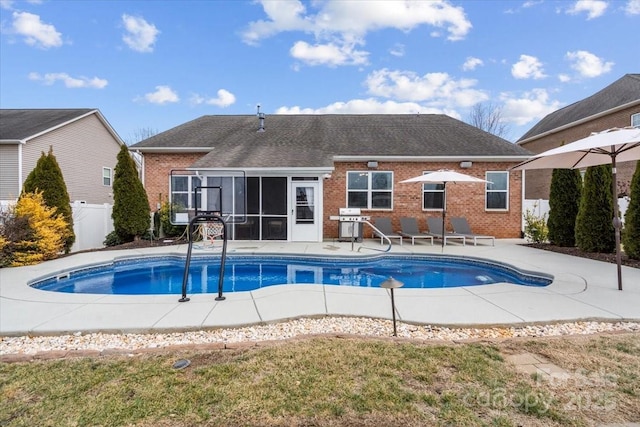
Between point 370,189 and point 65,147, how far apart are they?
16.0 meters

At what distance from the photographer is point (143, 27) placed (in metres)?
14.6

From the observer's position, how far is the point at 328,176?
41.5ft

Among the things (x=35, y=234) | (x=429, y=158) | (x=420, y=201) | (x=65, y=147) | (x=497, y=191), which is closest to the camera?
(x=35, y=234)

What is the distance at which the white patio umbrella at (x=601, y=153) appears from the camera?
5384 mm

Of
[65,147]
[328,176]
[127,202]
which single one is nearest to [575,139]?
[328,176]

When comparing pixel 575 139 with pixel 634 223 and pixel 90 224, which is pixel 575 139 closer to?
pixel 634 223

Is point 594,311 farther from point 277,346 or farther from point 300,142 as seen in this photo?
point 300,142

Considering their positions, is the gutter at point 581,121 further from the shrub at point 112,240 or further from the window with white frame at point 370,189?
the shrub at point 112,240

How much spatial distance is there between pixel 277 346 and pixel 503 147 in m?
13.7

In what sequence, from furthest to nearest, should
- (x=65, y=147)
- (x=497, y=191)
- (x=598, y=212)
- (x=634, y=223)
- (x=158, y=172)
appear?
(x=65, y=147), (x=158, y=172), (x=497, y=191), (x=598, y=212), (x=634, y=223)

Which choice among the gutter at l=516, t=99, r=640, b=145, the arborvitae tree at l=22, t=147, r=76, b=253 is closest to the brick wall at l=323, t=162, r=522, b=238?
the gutter at l=516, t=99, r=640, b=145

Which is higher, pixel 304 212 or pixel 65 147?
pixel 65 147

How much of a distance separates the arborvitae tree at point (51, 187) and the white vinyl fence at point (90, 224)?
2.63 ft

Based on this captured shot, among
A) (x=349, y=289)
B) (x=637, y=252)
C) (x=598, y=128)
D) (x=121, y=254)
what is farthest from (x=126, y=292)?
(x=598, y=128)
